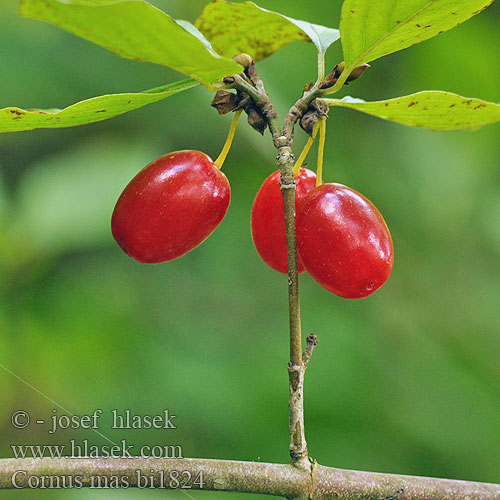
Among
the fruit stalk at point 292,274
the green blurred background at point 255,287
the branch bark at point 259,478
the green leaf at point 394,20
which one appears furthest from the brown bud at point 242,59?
the green blurred background at point 255,287

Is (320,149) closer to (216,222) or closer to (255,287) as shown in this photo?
(216,222)

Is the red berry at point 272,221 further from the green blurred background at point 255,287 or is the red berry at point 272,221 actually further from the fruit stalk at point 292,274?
the green blurred background at point 255,287

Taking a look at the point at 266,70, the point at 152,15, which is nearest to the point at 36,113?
the point at 152,15

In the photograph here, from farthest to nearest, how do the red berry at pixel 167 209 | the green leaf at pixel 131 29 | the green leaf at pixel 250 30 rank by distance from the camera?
1. the green leaf at pixel 250 30
2. the red berry at pixel 167 209
3. the green leaf at pixel 131 29

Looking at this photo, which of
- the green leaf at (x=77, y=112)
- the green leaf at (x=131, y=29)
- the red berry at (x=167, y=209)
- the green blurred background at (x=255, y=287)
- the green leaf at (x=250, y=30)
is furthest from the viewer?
the green blurred background at (x=255, y=287)

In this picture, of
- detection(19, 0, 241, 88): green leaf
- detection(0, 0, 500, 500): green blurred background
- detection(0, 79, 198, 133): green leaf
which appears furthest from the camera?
detection(0, 0, 500, 500): green blurred background

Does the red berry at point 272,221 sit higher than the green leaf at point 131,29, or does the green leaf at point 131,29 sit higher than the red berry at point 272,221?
the green leaf at point 131,29

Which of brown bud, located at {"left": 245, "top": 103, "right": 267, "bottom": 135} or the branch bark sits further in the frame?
brown bud, located at {"left": 245, "top": 103, "right": 267, "bottom": 135}

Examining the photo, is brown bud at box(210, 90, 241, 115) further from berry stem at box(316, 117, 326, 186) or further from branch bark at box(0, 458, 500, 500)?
branch bark at box(0, 458, 500, 500)

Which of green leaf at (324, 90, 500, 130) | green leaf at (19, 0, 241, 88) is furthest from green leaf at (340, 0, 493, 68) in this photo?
green leaf at (19, 0, 241, 88)
